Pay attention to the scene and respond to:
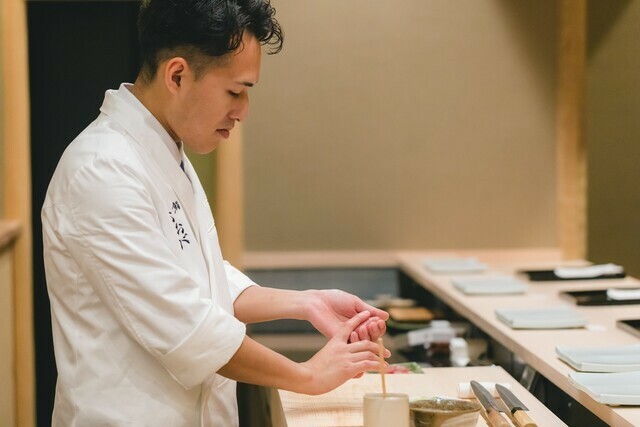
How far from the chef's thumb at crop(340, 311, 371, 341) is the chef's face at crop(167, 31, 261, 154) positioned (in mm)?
441

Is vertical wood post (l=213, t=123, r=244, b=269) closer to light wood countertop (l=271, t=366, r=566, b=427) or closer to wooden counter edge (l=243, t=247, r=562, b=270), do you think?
wooden counter edge (l=243, t=247, r=562, b=270)

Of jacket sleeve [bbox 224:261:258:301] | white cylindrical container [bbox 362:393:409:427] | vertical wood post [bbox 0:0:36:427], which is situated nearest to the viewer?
white cylindrical container [bbox 362:393:409:427]

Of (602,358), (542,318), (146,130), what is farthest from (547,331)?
(146,130)

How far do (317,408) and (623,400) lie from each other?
581mm

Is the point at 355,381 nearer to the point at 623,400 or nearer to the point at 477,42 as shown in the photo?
the point at 623,400

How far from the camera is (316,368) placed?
173 cm

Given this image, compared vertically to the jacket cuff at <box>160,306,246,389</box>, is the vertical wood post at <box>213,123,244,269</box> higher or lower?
higher

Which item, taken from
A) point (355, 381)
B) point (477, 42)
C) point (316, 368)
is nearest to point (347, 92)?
point (477, 42)

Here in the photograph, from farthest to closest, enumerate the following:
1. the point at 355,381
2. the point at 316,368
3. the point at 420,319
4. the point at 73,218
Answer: the point at 420,319, the point at 355,381, the point at 316,368, the point at 73,218

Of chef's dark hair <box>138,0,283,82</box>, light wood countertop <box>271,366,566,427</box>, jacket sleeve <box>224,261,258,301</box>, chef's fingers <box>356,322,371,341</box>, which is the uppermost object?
chef's dark hair <box>138,0,283,82</box>

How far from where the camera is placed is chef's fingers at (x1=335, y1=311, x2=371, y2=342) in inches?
70.5

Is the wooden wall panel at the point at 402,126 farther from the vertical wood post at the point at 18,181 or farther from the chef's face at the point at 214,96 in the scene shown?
the chef's face at the point at 214,96

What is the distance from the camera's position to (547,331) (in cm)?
249

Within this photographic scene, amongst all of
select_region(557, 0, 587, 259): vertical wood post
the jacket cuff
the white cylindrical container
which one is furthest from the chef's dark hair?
select_region(557, 0, 587, 259): vertical wood post
